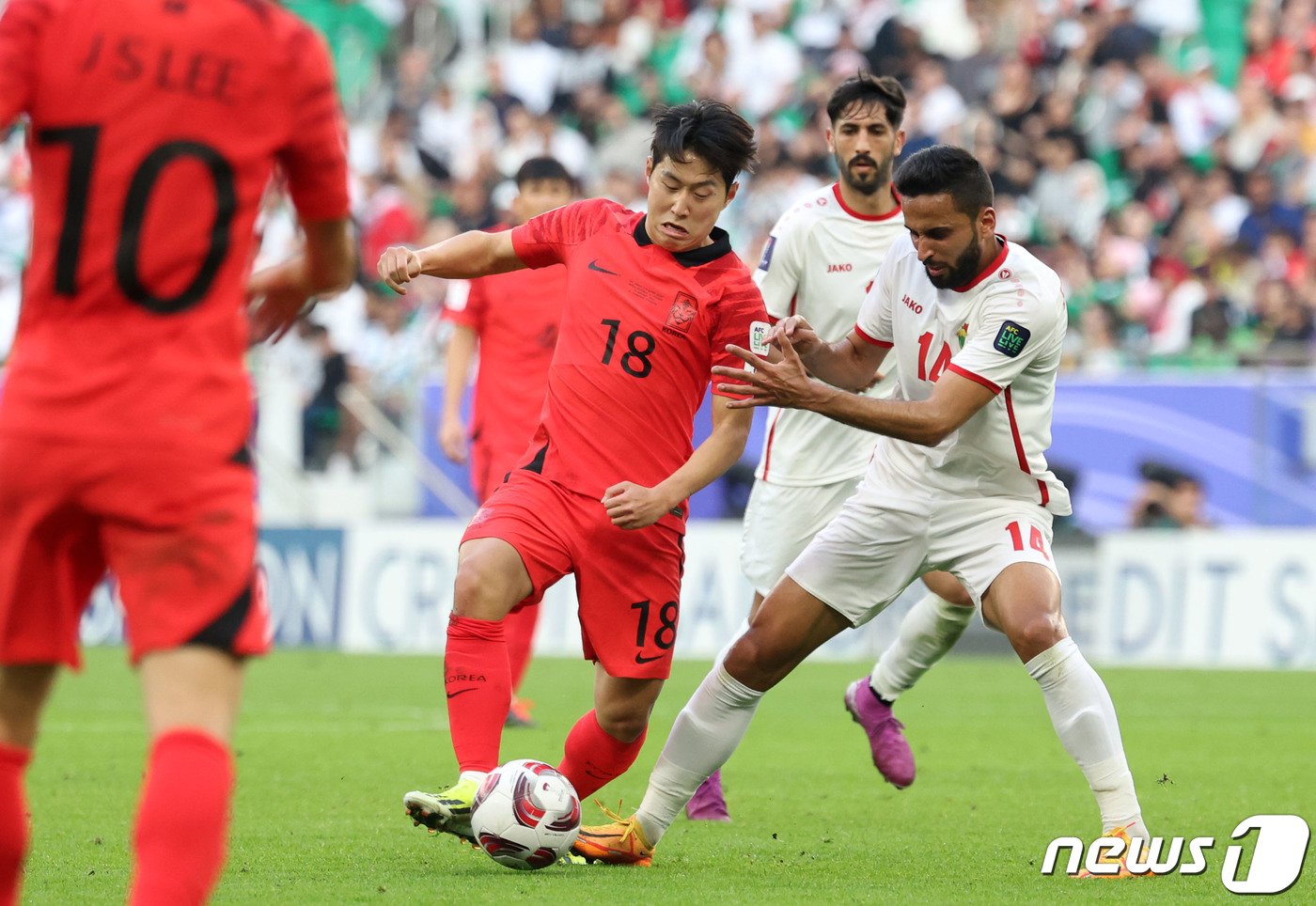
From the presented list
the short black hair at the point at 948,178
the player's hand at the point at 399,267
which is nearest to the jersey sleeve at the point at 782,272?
the short black hair at the point at 948,178

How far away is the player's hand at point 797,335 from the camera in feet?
19.0

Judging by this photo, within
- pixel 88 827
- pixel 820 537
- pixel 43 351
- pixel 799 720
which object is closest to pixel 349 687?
pixel 799 720

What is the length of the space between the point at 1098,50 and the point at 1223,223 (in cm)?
276

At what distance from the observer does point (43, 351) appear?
3.74 meters

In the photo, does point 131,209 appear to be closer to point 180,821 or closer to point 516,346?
point 180,821

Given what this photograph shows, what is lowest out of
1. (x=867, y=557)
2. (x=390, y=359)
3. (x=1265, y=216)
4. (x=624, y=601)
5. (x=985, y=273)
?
(x=390, y=359)

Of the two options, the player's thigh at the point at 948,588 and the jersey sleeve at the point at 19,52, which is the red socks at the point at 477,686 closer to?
the player's thigh at the point at 948,588

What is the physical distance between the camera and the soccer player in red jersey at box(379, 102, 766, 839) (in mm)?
5879

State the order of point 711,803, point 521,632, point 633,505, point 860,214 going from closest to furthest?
point 633,505 → point 711,803 → point 860,214 → point 521,632

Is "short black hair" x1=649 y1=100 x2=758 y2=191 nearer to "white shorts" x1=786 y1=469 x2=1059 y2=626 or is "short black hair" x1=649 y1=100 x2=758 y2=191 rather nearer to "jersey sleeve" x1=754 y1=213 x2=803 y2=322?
"white shorts" x1=786 y1=469 x2=1059 y2=626

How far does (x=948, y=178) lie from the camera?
5926 mm

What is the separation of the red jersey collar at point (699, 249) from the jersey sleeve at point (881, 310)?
608 millimetres

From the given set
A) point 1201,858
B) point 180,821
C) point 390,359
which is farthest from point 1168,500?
point 180,821

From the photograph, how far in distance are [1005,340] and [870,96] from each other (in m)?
2.13
